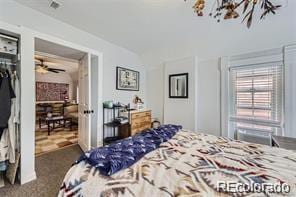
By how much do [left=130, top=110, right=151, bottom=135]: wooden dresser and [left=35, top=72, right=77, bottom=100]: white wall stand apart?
5971 millimetres

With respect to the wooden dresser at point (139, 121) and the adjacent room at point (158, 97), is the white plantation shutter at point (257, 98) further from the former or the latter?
the wooden dresser at point (139, 121)

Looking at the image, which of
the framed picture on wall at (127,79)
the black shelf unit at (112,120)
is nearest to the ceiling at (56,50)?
the framed picture on wall at (127,79)

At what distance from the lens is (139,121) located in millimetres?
3627

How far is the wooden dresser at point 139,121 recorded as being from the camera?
3.41m

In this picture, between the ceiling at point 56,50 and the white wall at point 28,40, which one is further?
the ceiling at point 56,50

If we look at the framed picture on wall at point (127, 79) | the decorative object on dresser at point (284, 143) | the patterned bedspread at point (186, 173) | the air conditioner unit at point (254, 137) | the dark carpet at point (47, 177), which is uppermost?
the framed picture on wall at point (127, 79)

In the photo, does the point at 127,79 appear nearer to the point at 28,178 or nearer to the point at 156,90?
the point at 156,90

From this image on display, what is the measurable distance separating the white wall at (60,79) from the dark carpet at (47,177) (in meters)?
5.55

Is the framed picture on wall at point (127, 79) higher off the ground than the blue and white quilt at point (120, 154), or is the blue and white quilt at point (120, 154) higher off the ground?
the framed picture on wall at point (127, 79)

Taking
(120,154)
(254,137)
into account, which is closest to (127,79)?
(120,154)

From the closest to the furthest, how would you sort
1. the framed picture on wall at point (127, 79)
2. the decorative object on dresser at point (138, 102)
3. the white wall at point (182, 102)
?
1. the white wall at point (182, 102)
2. the framed picture on wall at point (127, 79)
3. the decorative object on dresser at point (138, 102)

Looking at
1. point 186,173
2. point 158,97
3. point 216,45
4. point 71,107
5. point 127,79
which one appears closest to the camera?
point 186,173

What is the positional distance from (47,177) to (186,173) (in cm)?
216

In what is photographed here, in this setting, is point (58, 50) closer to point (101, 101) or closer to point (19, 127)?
point (101, 101)
